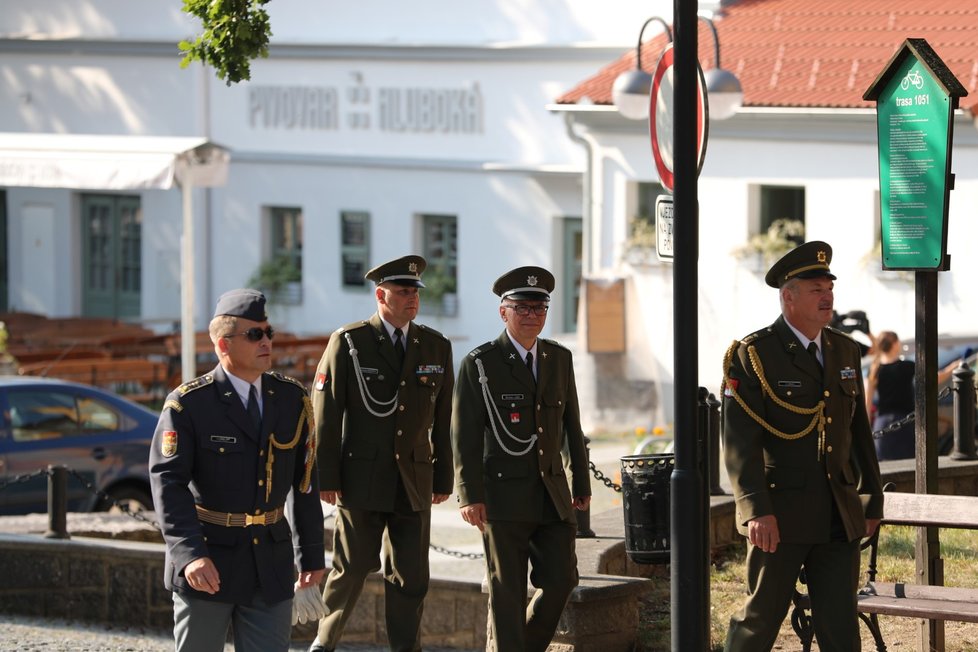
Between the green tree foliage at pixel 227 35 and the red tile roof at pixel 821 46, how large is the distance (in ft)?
39.5

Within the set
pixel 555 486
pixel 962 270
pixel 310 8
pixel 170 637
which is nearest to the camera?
pixel 555 486

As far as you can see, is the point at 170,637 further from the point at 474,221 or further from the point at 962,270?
the point at 474,221

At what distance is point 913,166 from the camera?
26.2ft

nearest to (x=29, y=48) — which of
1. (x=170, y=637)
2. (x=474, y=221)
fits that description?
(x=474, y=221)

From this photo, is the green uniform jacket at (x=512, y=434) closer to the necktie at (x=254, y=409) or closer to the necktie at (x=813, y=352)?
the necktie at (x=813, y=352)

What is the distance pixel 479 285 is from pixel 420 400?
65.1 ft

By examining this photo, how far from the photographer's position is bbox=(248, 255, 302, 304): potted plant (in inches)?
1185

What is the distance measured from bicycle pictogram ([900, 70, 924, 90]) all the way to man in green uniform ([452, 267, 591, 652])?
1.88m

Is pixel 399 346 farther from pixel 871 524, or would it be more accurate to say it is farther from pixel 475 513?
pixel 871 524

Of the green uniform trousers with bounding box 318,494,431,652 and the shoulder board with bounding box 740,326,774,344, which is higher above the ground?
→ the shoulder board with bounding box 740,326,774,344

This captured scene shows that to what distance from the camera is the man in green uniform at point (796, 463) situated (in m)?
6.93

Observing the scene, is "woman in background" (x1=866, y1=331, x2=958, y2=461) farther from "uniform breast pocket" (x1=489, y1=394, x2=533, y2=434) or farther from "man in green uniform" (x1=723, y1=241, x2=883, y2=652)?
"man in green uniform" (x1=723, y1=241, x2=883, y2=652)

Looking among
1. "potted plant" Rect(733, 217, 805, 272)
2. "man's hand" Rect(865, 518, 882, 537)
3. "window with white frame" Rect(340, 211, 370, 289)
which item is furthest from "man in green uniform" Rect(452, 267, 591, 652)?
"window with white frame" Rect(340, 211, 370, 289)

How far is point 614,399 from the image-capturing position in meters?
22.9
